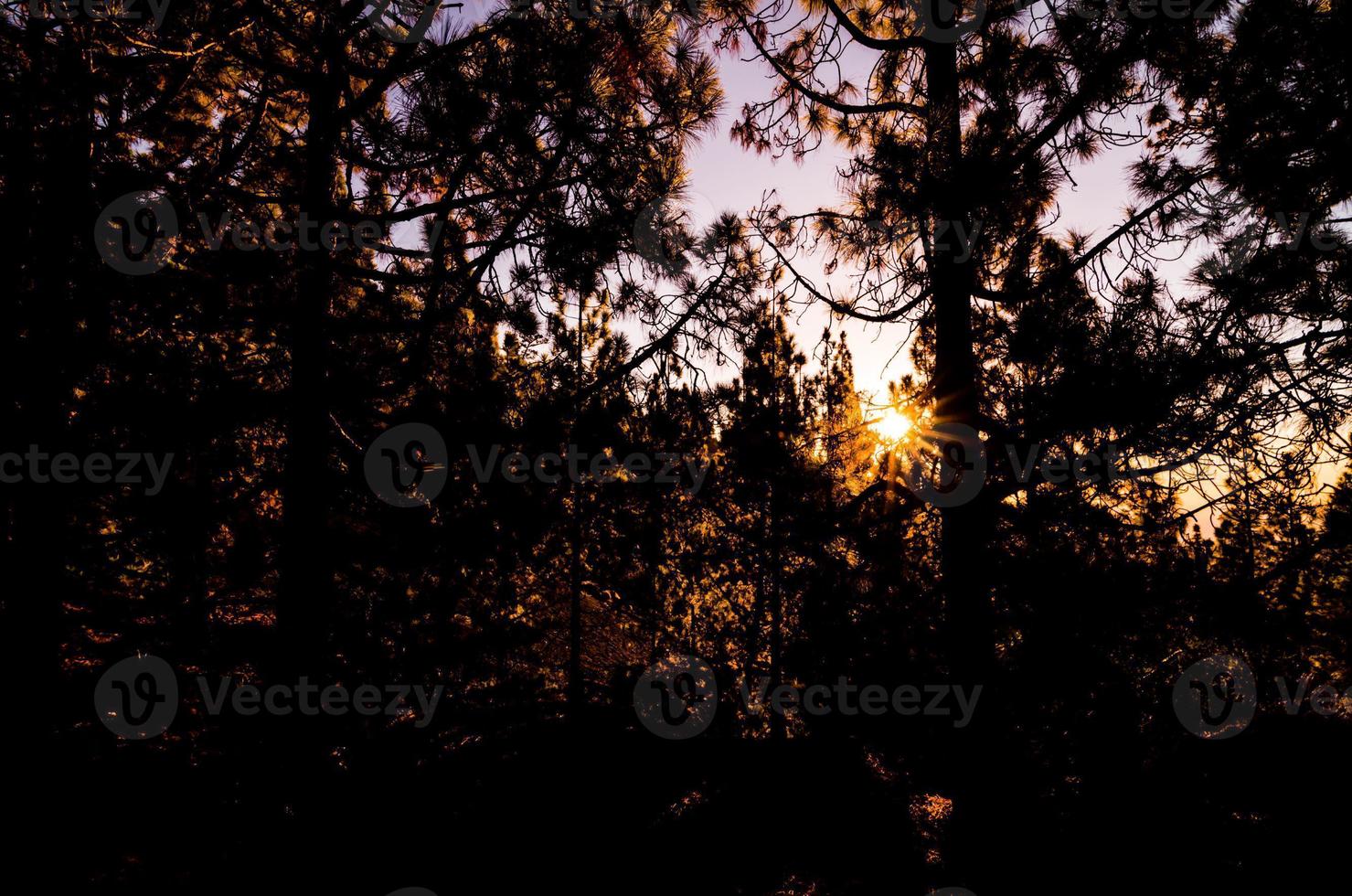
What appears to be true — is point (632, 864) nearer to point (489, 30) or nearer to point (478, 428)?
point (478, 428)

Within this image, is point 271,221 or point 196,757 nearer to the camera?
point 271,221

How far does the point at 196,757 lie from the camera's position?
5.14 meters

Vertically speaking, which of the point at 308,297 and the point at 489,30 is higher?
the point at 489,30

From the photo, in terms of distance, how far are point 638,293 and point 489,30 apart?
1.89 metres

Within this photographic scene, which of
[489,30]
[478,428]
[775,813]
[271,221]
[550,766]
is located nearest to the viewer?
[489,30]

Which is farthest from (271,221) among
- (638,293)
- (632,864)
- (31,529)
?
(632,864)

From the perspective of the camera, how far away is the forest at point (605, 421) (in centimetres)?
324

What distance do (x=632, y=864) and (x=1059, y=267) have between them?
7716 mm

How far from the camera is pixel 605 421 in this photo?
15.4ft

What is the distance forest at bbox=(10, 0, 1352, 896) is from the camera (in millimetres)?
3244

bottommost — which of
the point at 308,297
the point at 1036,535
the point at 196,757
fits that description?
the point at 196,757

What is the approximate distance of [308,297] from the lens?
11.1ft

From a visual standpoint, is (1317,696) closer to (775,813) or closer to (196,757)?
(775,813)

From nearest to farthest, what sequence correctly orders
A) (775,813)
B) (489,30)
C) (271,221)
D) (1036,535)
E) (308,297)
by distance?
1. (489,30)
2. (308,297)
3. (1036,535)
4. (271,221)
5. (775,813)
